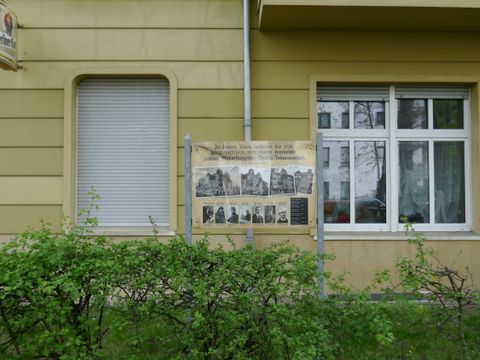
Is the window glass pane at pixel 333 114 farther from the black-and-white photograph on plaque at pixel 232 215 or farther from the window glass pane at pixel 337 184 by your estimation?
the black-and-white photograph on plaque at pixel 232 215

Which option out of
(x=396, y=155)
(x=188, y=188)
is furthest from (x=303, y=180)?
(x=396, y=155)

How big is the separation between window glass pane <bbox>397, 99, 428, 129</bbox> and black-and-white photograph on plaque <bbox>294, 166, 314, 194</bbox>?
3100mm

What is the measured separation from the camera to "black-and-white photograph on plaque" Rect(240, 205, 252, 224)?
4211 millimetres

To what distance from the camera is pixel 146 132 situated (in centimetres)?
646

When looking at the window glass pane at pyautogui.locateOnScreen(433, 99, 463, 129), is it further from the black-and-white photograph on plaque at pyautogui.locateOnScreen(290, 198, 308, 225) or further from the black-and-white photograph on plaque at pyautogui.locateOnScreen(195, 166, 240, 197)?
the black-and-white photograph on plaque at pyautogui.locateOnScreen(195, 166, 240, 197)

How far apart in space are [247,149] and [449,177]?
13.0 feet

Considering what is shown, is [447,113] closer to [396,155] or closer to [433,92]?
[433,92]

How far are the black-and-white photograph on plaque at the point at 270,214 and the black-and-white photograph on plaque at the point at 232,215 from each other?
Answer: 0.92 ft

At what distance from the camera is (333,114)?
21.7ft

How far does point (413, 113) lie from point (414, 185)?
3.59 ft

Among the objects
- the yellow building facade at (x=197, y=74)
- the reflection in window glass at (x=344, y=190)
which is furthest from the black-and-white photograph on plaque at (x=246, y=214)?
the reflection in window glass at (x=344, y=190)

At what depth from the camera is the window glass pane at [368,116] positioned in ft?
21.7

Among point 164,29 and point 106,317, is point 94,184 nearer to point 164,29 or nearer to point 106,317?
point 164,29

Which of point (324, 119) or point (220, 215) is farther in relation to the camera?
point (324, 119)
